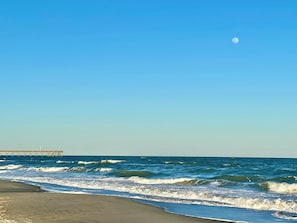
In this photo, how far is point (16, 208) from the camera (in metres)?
15.2

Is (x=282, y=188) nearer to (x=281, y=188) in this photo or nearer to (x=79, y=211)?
(x=281, y=188)

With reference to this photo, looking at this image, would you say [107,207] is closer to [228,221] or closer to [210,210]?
[210,210]

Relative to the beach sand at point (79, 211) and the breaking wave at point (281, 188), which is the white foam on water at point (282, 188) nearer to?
the breaking wave at point (281, 188)

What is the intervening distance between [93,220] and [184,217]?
2.91 metres

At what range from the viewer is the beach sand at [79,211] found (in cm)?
1312

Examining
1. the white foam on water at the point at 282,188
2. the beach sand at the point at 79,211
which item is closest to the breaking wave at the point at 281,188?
the white foam on water at the point at 282,188

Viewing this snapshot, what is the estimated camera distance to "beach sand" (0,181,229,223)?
1312 centimetres

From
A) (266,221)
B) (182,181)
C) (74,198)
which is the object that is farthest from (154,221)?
(182,181)

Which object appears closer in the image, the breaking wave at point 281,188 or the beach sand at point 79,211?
the beach sand at point 79,211

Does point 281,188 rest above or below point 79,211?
above

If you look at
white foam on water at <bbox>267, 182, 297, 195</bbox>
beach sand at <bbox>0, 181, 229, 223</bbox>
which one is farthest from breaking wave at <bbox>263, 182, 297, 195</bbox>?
beach sand at <bbox>0, 181, 229, 223</bbox>

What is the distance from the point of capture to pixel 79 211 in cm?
1488

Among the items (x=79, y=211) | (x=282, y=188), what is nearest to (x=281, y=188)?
(x=282, y=188)

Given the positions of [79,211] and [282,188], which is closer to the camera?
[79,211]
